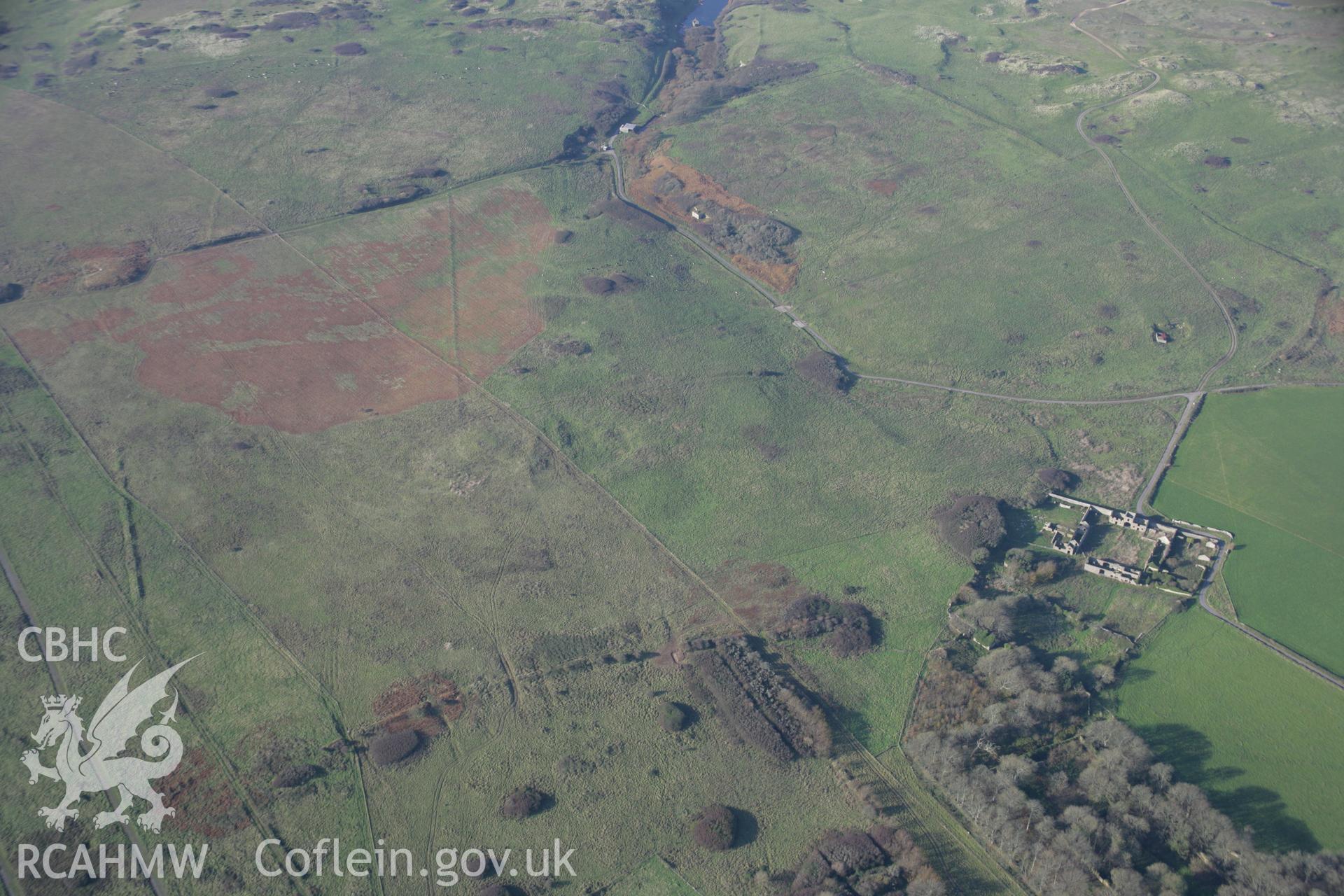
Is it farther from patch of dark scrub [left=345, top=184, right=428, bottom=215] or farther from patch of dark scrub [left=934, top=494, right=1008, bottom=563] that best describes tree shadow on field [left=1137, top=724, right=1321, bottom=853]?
patch of dark scrub [left=345, top=184, right=428, bottom=215]

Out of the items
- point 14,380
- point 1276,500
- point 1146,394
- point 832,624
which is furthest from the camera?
point 1146,394

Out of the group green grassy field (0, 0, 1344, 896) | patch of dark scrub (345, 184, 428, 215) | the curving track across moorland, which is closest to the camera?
green grassy field (0, 0, 1344, 896)

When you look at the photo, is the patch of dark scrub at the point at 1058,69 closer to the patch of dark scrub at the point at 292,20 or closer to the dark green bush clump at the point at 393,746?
the patch of dark scrub at the point at 292,20

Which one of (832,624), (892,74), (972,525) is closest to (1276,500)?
(972,525)

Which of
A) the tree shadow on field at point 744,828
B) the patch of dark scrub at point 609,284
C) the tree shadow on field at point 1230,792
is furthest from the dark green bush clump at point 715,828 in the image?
the patch of dark scrub at point 609,284

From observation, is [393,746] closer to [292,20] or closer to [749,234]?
[749,234]

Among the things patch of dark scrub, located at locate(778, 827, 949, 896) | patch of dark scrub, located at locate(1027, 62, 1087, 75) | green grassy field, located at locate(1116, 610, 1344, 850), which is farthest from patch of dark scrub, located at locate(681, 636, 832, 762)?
patch of dark scrub, located at locate(1027, 62, 1087, 75)
